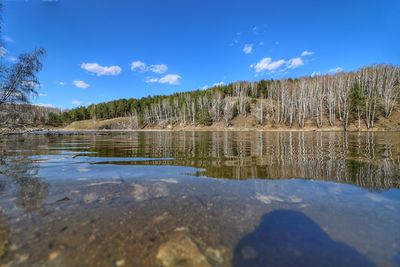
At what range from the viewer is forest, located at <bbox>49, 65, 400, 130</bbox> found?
89812 millimetres

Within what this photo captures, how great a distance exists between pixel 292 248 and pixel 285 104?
110257 mm

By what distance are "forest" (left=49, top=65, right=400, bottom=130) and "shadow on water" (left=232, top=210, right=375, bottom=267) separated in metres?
92.8

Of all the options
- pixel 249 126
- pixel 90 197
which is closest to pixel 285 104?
pixel 249 126

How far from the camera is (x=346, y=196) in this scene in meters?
7.72

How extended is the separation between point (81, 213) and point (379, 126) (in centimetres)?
9878

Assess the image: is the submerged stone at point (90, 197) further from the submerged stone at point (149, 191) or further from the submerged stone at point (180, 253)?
the submerged stone at point (180, 253)

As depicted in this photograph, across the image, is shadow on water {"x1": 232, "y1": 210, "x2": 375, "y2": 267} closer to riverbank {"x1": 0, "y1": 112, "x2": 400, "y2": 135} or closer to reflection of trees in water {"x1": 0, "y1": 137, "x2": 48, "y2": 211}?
reflection of trees in water {"x1": 0, "y1": 137, "x2": 48, "y2": 211}

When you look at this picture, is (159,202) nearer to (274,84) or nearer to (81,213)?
(81,213)

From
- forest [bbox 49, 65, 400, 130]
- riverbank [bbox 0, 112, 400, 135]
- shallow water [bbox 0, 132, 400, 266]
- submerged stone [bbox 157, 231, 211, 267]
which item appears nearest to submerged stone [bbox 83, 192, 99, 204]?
shallow water [bbox 0, 132, 400, 266]

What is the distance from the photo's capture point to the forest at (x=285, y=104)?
89812mm

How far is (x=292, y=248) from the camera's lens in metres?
4.52

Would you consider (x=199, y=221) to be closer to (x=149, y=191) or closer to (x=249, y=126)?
(x=149, y=191)

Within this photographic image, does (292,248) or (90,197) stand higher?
(90,197)

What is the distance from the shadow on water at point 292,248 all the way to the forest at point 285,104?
92.8 metres
